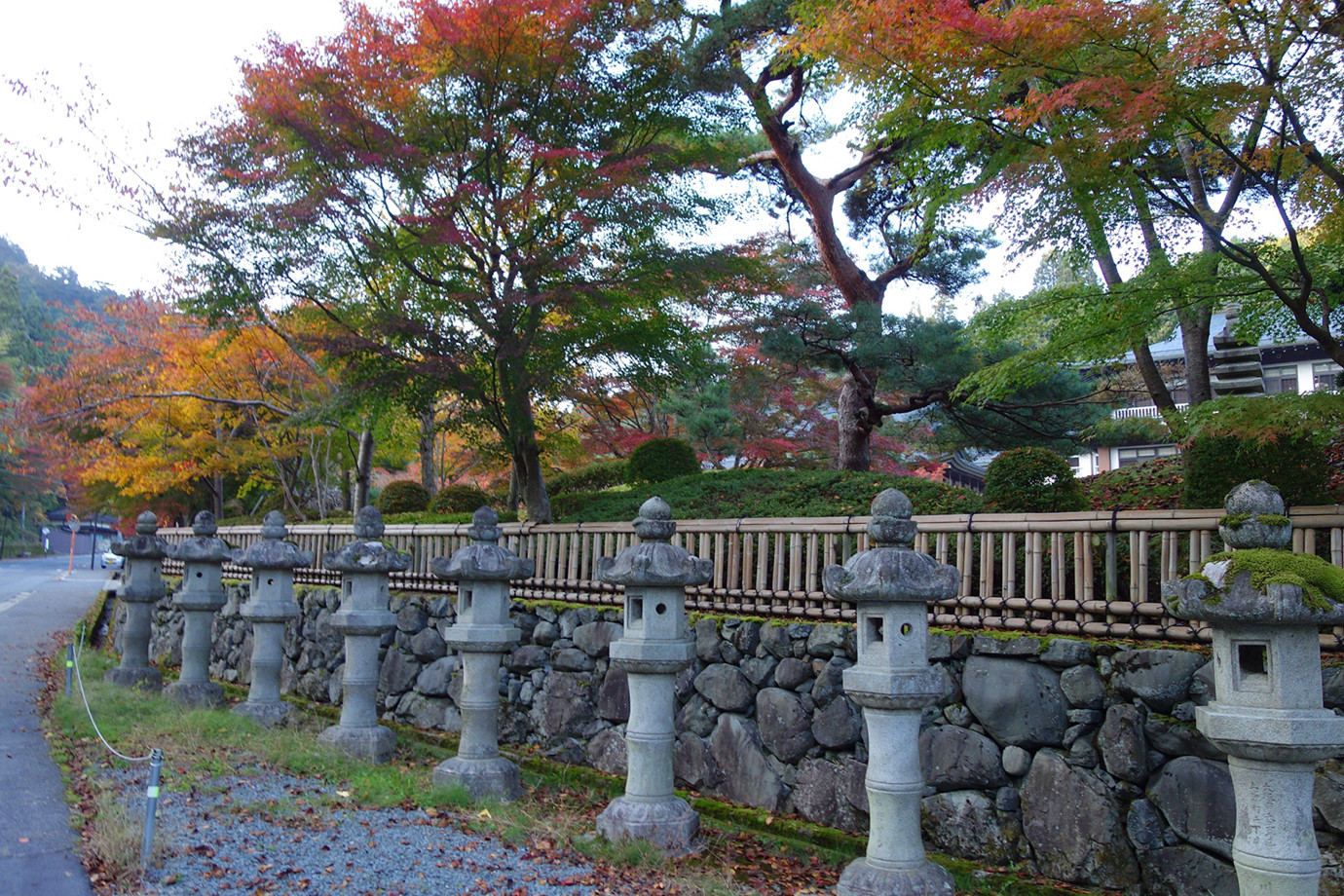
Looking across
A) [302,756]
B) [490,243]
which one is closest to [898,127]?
[490,243]

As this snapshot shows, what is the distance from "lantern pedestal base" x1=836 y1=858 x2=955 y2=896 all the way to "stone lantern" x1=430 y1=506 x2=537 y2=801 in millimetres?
3371

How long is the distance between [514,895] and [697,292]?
7.92 m

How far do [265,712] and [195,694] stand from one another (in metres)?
1.64

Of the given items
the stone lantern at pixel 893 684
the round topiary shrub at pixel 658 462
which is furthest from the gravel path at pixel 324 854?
the round topiary shrub at pixel 658 462

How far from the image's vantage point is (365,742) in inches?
324

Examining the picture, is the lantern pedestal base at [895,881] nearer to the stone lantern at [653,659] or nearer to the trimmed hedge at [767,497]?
the stone lantern at [653,659]

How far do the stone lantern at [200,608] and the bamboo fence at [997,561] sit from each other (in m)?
4.87

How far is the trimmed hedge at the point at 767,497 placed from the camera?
32.1ft

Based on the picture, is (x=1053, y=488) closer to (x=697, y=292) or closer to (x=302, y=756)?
(x=697, y=292)

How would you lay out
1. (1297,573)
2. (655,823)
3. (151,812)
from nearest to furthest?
(1297,573), (151,812), (655,823)

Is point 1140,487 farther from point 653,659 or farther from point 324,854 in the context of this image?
point 324,854

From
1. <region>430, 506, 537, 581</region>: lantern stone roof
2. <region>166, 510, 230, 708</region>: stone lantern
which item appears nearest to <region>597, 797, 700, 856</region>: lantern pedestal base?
<region>430, 506, 537, 581</region>: lantern stone roof

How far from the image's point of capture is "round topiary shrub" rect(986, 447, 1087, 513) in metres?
7.52

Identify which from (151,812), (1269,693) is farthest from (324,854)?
(1269,693)
